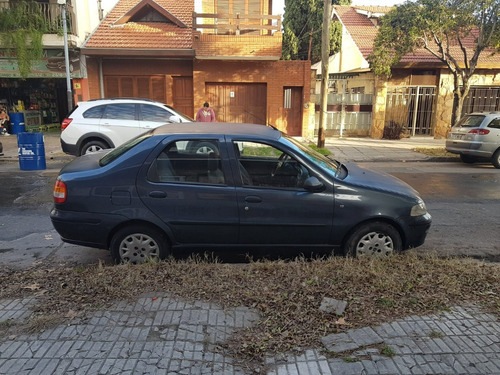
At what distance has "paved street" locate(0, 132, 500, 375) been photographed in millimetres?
2730

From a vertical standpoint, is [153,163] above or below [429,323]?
above

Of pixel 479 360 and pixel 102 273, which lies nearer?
pixel 479 360

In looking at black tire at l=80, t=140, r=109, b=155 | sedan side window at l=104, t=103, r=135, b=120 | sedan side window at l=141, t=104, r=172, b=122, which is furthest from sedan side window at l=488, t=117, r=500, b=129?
black tire at l=80, t=140, r=109, b=155

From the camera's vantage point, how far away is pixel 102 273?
408 centimetres

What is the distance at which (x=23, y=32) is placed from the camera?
53.4 feet

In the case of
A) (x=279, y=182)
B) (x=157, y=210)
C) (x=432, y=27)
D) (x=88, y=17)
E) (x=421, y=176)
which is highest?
(x=88, y=17)

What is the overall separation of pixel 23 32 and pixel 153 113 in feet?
29.7

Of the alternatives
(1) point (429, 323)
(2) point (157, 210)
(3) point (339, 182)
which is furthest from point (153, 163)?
(1) point (429, 323)

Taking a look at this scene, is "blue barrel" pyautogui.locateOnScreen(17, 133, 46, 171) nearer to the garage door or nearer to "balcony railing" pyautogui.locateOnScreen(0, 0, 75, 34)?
"balcony railing" pyautogui.locateOnScreen(0, 0, 75, 34)

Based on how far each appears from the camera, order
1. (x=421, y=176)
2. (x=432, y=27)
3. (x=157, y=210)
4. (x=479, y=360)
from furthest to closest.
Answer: (x=432, y=27)
(x=421, y=176)
(x=157, y=210)
(x=479, y=360)

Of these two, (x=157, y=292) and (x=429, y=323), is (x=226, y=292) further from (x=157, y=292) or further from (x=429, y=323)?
(x=429, y=323)

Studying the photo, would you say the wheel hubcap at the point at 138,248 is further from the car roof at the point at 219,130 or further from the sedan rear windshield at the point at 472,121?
the sedan rear windshield at the point at 472,121

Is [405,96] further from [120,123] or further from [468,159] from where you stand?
[120,123]

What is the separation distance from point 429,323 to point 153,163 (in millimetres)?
3092
